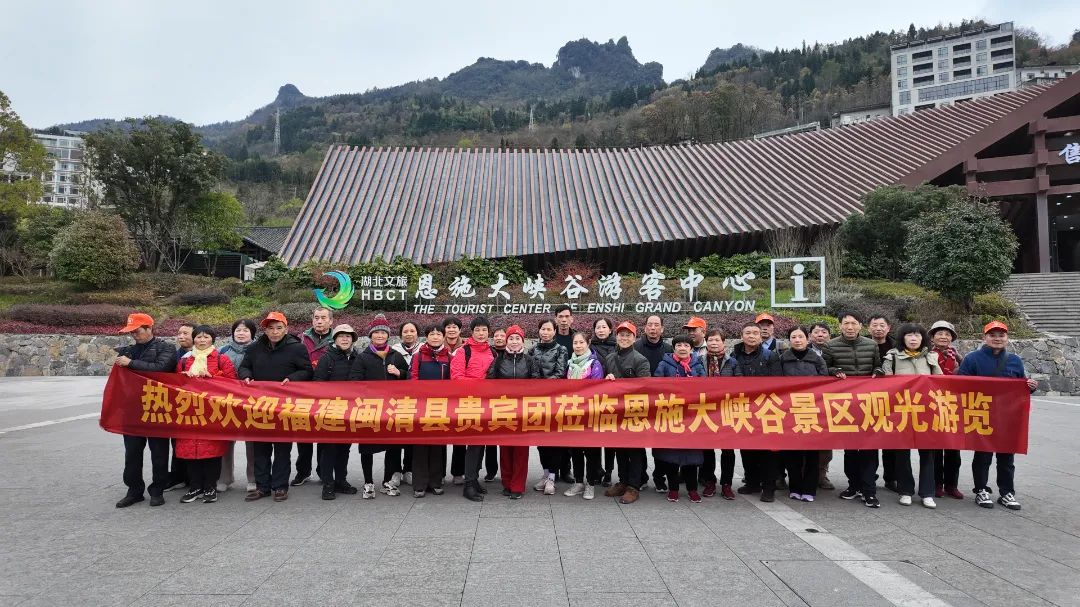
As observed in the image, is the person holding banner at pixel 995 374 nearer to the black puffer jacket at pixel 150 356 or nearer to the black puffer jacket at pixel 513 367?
the black puffer jacket at pixel 513 367

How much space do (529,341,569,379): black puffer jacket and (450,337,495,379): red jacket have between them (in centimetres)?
43

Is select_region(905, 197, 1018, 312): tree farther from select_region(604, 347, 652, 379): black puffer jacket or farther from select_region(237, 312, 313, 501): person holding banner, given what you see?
select_region(237, 312, 313, 501): person holding banner

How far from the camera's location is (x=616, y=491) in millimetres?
4719

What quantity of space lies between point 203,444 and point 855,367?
5.34 m

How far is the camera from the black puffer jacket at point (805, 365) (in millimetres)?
4828

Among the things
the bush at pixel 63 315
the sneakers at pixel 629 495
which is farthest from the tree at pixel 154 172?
the sneakers at pixel 629 495

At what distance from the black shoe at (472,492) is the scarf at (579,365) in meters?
1.16

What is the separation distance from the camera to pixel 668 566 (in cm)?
327

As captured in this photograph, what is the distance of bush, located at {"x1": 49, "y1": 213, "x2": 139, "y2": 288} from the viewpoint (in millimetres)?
17719

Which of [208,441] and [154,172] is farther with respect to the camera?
[154,172]

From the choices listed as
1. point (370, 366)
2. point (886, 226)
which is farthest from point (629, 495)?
point (886, 226)

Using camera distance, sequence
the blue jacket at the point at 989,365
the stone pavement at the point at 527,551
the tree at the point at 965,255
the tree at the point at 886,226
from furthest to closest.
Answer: the tree at the point at 886,226 → the tree at the point at 965,255 → the blue jacket at the point at 989,365 → the stone pavement at the point at 527,551

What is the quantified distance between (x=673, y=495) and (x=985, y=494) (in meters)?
2.38

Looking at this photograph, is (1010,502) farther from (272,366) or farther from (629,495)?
(272,366)
